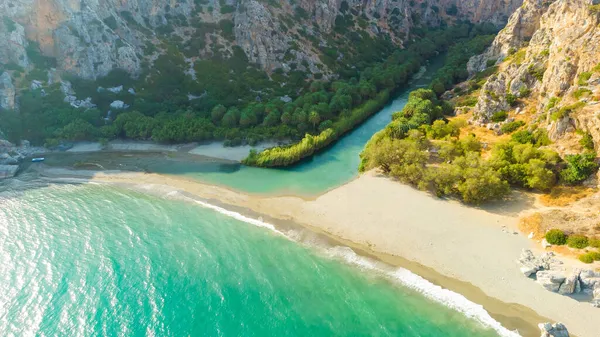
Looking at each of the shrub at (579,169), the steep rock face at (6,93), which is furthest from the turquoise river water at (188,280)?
the steep rock face at (6,93)

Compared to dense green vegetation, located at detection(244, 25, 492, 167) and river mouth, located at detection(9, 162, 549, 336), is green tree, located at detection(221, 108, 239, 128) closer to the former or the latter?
dense green vegetation, located at detection(244, 25, 492, 167)

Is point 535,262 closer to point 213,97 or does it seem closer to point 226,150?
point 226,150

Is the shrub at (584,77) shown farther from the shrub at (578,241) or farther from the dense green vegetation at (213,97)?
the dense green vegetation at (213,97)

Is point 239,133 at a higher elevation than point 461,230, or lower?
higher

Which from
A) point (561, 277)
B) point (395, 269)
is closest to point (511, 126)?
point (561, 277)

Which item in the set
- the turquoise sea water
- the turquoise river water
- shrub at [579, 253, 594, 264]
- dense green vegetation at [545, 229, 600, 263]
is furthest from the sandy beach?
shrub at [579, 253, 594, 264]

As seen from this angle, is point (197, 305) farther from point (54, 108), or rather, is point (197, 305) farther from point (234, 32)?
point (234, 32)

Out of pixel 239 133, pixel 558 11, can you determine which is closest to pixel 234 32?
pixel 239 133

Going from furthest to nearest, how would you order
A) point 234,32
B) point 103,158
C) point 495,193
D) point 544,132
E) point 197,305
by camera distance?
point 234,32
point 103,158
point 544,132
point 495,193
point 197,305
